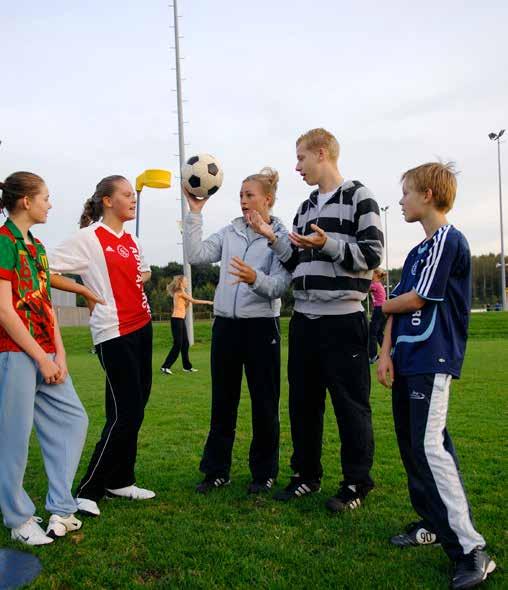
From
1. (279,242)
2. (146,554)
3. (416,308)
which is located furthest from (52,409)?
(416,308)

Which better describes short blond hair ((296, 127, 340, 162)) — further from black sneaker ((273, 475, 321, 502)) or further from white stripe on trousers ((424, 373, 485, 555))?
black sneaker ((273, 475, 321, 502))

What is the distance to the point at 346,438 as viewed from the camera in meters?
3.89

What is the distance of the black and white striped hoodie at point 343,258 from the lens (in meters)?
3.81

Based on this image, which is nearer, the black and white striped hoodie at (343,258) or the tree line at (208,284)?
the black and white striped hoodie at (343,258)

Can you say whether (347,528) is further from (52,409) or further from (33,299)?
(33,299)

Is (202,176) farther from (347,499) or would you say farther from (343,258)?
(347,499)

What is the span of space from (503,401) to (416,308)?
5.49 m

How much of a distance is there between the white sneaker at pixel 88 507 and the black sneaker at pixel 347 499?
1.50m

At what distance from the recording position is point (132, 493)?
414 cm

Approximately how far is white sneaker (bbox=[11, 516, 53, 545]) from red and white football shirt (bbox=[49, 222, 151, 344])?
47.8 inches

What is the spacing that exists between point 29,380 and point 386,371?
201 cm

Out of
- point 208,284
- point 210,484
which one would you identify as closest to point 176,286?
point 210,484

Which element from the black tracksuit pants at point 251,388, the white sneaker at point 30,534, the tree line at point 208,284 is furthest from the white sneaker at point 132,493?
the tree line at point 208,284

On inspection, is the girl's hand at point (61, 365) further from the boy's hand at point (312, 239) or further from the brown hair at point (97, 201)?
the boy's hand at point (312, 239)
